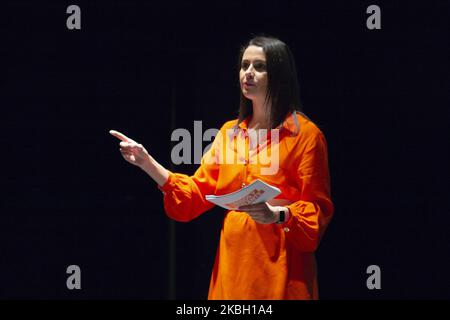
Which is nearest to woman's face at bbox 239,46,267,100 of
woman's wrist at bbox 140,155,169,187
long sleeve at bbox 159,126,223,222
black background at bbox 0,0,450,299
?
long sleeve at bbox 159,126,223,222

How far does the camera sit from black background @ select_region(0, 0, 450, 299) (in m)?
4.25

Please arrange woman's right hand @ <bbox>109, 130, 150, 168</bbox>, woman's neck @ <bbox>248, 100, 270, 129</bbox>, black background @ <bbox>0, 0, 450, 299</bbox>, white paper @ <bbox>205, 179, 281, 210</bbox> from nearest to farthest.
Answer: white paper @ <bbox>205, 179, 281, 210</bbox> < woman's right hand @ <bbox>109, 130, 150, 168</bbox> < woman's neck @ <bbox>248, 100, 270, 129</bbox> < black background @ <bbox>0, 0, 450, 299</bbox>

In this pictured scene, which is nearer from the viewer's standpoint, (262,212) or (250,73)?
(262,212)

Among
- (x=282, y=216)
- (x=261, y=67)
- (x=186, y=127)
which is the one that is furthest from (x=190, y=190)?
(x=186, y=127)

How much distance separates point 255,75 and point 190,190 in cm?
50

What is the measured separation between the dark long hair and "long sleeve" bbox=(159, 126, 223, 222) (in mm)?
294

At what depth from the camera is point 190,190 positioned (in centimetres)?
346

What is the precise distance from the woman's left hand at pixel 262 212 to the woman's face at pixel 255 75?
1.63ft

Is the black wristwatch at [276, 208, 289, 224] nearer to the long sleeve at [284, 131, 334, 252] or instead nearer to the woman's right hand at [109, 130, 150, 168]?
the long sleeve at [284, 131, 334, 252]

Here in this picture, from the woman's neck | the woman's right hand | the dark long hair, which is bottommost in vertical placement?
the woman's right hand

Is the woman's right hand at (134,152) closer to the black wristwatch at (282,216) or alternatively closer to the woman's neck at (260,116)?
the woman's neck at (260,116)

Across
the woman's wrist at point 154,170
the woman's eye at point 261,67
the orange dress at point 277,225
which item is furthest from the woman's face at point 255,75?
the woman's wrist at point 154,170

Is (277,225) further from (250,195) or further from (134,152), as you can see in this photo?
(134,152)

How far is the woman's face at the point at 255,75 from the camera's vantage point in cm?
343
